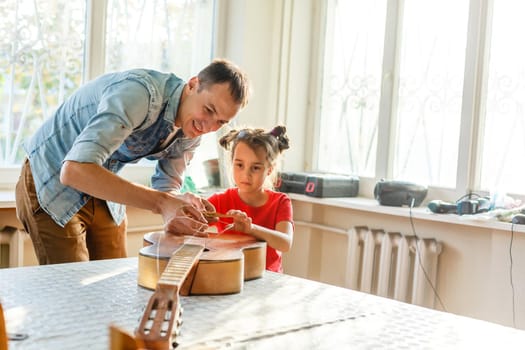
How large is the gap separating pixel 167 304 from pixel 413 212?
73.5 inches

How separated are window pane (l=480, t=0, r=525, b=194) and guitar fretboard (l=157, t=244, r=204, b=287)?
1.73m

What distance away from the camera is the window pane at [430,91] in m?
2.88

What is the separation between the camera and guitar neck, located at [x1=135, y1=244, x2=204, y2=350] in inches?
33.9

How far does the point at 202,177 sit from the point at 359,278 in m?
0.95

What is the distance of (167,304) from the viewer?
102 cm

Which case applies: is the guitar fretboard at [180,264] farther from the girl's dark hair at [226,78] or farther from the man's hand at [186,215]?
the girl's dark hair at [226,78]

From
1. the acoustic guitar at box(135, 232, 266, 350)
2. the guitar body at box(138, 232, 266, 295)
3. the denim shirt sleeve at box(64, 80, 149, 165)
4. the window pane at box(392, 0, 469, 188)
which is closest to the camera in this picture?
the acoustic guitar at box(135, 232, 266, 350)

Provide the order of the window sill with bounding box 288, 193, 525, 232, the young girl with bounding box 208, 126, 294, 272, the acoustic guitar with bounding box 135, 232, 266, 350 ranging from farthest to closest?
the window sill with bounding box 288, 193, 525, 232 < the young girl with bounding box 208, 126, 294, 272 < the acoustic guitar with bounding box 135, 232, 266, 350

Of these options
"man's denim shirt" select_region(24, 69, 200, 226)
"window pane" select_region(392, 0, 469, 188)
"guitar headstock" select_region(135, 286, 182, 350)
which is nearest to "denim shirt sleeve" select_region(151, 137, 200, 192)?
"man's denim shirt" select_region(24, 69, 200, 226)

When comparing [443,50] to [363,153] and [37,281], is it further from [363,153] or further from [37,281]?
[37,281]

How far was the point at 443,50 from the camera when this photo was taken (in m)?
2.92

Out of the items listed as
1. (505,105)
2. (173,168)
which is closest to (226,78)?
(173,168)

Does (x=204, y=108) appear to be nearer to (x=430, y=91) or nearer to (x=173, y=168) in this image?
(x=173, y=168)

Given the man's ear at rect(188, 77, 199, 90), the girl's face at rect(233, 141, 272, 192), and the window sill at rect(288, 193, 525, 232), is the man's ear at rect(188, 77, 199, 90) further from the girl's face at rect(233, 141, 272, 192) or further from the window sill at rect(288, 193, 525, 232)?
the window sill at rect(288, 193, 525, 232)
